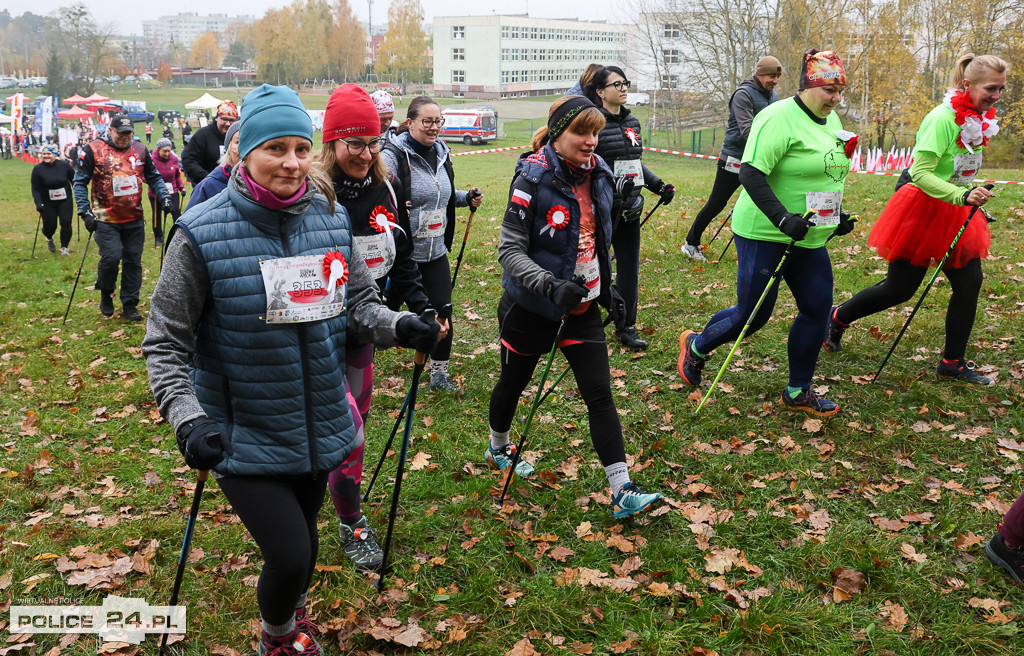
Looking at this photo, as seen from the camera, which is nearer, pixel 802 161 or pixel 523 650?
pixel 523 650

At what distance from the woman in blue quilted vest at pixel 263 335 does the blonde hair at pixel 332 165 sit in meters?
1.08

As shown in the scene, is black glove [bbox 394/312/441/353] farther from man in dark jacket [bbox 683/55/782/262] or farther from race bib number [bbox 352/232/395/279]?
man in dark jacket [bbox 683/55/782/262]

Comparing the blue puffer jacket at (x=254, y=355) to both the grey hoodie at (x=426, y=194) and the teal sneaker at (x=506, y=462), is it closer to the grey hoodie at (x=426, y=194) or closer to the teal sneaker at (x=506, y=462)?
the teal sneaker at (x=506, y=462)

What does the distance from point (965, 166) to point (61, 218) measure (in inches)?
594

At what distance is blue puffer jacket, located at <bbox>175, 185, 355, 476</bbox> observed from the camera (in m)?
2.71

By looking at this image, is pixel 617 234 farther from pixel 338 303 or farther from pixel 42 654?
pixel 42 654

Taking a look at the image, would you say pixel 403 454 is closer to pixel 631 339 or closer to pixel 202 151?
pixel 631 339

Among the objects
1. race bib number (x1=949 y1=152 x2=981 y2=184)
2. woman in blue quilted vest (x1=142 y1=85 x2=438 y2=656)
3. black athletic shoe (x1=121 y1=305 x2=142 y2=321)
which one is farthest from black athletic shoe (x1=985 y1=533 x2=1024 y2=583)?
black athletic shoe (x1=121 y1=305 x2=142 y2=321)

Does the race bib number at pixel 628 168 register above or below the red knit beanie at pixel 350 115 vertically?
below

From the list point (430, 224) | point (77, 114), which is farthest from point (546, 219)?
point (77, 114)

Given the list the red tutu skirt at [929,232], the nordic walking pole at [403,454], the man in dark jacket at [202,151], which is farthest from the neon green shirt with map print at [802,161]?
the man in dark jacket at [202,151]

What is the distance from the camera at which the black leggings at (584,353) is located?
423 cm

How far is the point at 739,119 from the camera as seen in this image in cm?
851

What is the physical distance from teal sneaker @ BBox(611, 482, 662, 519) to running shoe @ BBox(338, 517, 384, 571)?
133 cm
